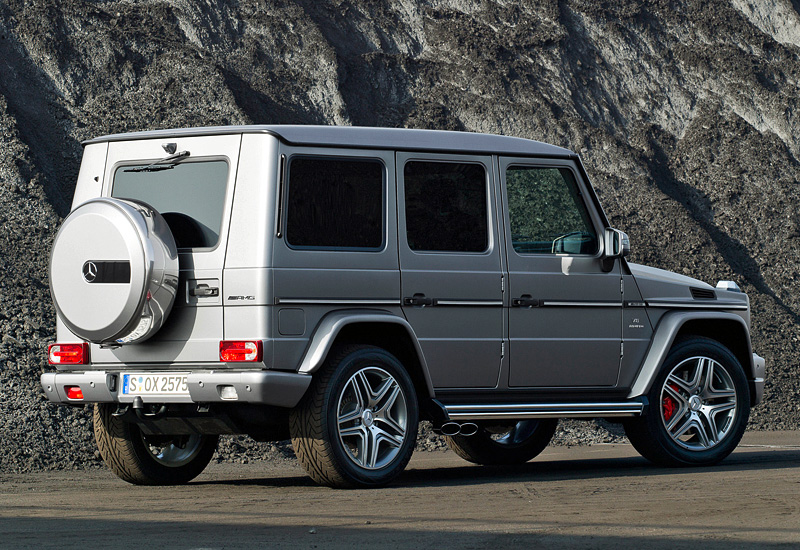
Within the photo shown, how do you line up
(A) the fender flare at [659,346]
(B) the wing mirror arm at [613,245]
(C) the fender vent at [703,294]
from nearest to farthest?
(B) the wing mirror arm at [613,245] → (A) the fender flare at [659,346] → (C) the fender vent at [703,294]

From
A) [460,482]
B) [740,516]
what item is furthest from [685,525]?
[460,482]

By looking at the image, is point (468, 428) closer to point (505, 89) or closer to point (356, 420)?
point (356, 420)

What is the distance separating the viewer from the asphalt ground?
5.82 meters

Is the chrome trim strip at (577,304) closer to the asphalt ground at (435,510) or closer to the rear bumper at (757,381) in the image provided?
the asphalt ground at (435,510)

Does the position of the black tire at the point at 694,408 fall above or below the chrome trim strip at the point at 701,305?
below

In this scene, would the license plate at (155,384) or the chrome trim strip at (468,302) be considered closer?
the license plate at (155,384)

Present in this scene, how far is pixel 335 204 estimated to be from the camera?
26.6ft

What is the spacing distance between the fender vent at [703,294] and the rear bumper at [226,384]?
12.5 ft

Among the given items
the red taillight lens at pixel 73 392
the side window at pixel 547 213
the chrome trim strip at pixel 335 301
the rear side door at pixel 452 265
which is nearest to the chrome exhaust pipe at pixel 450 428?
the rear side door at pixel 452 265

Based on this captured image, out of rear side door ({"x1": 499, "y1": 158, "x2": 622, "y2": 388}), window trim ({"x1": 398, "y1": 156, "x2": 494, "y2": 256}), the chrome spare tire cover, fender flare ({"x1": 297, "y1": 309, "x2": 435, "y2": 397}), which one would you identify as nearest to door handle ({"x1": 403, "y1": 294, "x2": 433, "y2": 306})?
fender flare ({"x1": 297, "y1": 309, "x2": 435, "y2": 397})

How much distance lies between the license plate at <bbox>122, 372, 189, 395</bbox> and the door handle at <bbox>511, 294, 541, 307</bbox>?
250 cm

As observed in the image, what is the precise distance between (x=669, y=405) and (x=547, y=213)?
73.8 inches

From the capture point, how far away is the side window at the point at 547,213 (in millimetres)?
8984

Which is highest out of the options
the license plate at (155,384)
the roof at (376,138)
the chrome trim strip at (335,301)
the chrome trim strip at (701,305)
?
the roof at (376,138)
